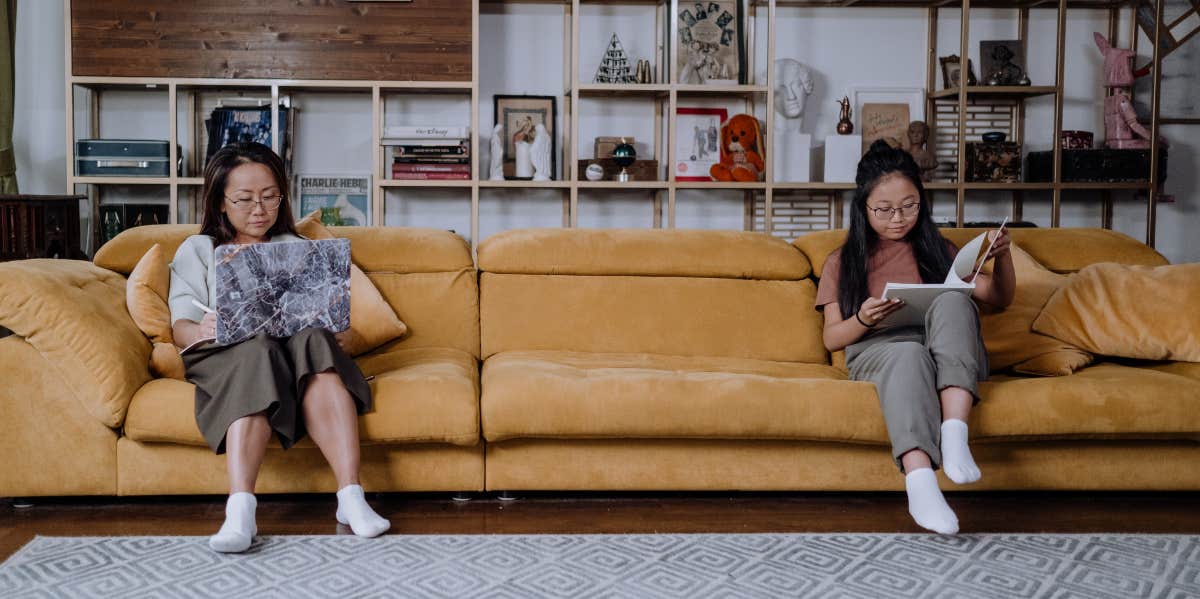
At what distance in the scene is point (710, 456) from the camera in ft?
7.91

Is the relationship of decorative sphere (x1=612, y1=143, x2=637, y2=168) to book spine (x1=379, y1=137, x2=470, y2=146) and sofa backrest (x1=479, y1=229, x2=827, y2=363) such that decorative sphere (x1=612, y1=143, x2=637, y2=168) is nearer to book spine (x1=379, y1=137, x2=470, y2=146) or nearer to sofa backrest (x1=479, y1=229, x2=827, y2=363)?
book spine (x1=379, y1=137, x2=470, y2=146)

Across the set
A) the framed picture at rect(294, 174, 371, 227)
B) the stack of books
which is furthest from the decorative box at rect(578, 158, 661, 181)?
the framed picture at rect(294, 174, 371, 227)

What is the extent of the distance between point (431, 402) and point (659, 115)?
2643 mm

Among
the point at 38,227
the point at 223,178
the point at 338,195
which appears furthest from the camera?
the point at 338,195

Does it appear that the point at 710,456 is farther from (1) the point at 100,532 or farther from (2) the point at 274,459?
(1) the point at 100,532

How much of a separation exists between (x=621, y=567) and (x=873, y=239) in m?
1.19

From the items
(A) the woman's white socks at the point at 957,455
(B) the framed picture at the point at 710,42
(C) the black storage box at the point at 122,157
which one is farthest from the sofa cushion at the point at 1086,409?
(C) the black storage box at the point at 122,157

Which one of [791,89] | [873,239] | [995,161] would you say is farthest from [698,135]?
[873,239]

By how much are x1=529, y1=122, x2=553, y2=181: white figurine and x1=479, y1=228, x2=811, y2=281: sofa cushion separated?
138cm

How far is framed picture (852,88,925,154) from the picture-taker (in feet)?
15.2

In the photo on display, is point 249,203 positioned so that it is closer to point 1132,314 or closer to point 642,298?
point 642,298

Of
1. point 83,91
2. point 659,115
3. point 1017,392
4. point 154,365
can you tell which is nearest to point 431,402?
point 154,365

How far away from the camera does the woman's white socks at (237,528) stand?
1977mm

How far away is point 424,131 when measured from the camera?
13.9ft
